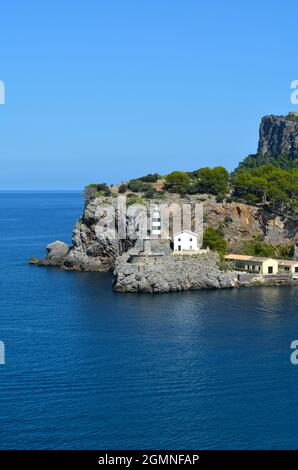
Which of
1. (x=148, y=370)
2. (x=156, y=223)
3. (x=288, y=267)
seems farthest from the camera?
(x=156, y=223)

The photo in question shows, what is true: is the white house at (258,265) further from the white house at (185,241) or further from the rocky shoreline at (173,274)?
the white house at (185,241)

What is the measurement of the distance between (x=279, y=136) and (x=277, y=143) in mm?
1146

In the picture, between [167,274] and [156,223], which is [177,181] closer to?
[156,223]

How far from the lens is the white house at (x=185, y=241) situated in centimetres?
5456

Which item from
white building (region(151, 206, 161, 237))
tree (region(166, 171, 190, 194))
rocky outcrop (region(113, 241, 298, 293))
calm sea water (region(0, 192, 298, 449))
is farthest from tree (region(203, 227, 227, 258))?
tree (region(166, 171, 190, 194))

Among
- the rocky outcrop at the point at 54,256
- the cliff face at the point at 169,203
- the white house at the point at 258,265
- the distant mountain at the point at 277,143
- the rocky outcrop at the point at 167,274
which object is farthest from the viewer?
the distant mountain at the point at 277,143

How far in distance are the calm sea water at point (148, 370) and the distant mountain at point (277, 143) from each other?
54008 mm

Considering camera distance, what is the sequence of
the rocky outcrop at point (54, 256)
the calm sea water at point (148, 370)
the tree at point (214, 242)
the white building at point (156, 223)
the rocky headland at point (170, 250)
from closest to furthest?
the calm sea water at point (148, 370)
the rocky headland at point (170, 250)
the white building at point (156, 223)
the tree at point (214, 242)
the rocky outcrop at point (54, 256)

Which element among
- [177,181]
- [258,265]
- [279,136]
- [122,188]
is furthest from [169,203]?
[279,136]

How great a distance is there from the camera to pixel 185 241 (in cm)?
5481

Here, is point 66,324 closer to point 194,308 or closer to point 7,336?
point 7,336

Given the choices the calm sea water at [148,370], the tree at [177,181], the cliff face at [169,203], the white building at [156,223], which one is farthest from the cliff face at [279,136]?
the calm sea water at [148,370]

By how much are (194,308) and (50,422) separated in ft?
62.5

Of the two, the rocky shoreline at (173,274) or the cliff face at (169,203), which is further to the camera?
the cliff face at (169,203)
